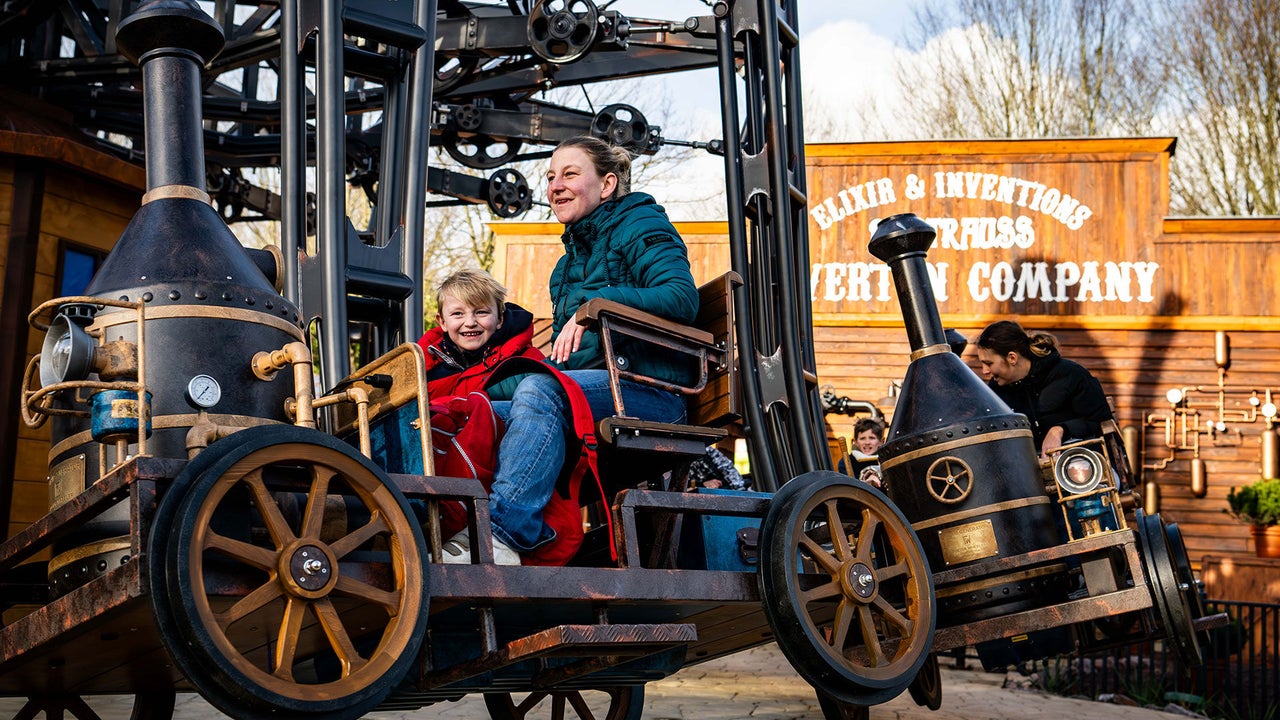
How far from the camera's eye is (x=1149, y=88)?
26266 mm

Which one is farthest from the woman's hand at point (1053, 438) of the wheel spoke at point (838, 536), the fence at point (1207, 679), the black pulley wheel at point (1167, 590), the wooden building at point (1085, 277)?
the wooden building at point (1085, 277)

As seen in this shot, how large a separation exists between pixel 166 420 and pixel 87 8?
6.02 m

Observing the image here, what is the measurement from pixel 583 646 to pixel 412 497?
54cm

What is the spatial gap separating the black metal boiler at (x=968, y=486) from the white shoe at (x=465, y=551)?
2156 mm

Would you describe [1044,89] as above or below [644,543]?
above

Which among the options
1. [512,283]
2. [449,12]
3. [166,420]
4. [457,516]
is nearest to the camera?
[166,420]

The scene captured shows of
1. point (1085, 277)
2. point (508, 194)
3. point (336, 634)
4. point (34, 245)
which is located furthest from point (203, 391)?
point (1085, 277)

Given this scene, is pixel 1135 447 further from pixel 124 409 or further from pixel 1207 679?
pixel 124 409

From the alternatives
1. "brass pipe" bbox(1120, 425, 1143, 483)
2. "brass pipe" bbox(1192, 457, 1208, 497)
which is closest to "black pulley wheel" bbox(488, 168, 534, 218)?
"brass pipe" bbox(1120, 425, 1143, 483)

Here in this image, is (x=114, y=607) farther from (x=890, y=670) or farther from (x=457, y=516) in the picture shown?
(x=890, y=670)

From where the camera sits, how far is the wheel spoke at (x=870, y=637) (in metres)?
3.73

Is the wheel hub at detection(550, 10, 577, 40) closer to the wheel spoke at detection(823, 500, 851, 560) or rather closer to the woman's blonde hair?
the woman's blonde hair

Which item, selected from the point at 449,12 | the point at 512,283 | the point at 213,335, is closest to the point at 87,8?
the point at 449,12

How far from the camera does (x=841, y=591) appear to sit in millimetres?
3750
